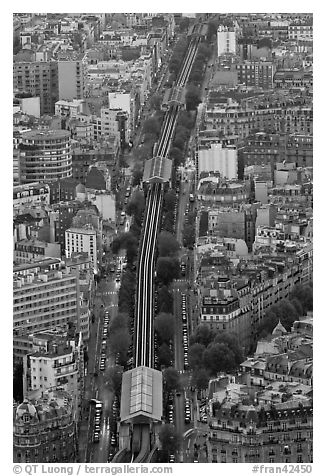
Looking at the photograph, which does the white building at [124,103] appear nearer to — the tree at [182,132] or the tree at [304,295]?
the tree at [182,132]

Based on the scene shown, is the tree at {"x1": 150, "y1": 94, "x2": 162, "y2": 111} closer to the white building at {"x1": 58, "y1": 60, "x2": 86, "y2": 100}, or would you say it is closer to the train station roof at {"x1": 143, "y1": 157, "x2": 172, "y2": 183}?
the white building at {"x1": 58, "y1": 60, "x2": 86, "y2": 100}

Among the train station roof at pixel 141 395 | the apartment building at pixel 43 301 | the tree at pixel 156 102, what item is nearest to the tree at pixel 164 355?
the train station roof at pixel 141 395

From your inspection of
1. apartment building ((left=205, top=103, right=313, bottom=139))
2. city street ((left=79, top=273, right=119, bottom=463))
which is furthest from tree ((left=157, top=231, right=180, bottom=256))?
apartment building ((left=205, top=103, right=313, bottom=139))

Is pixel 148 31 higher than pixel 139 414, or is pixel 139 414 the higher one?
pixel 148 31

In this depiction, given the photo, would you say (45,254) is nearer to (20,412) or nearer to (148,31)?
(20,412)

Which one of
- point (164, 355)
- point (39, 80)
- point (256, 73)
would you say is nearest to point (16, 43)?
point (39, 80)

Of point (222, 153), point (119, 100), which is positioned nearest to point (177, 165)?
point (222, 153)
